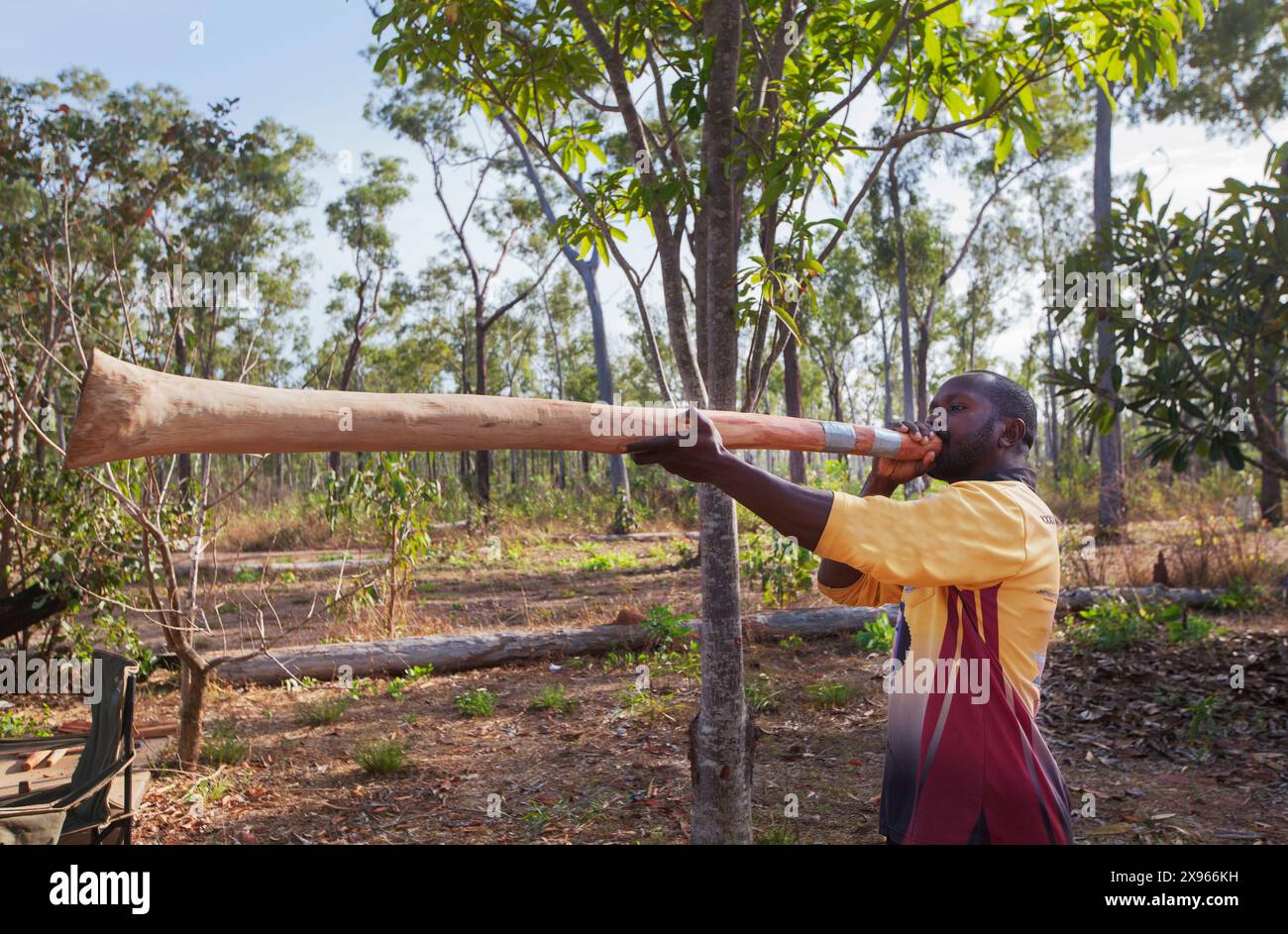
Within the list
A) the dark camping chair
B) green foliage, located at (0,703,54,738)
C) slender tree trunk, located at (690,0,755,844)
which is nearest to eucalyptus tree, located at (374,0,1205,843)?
slender tree trunk, located at (690,0,755,844)

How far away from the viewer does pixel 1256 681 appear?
542 cm

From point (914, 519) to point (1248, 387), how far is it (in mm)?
4966

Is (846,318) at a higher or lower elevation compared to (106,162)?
higher

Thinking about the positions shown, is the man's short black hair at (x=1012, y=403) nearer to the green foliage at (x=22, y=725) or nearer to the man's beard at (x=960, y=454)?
the man's beard at (x=960, y=454)

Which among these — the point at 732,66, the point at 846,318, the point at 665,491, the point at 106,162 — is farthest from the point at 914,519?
the point at 846,318

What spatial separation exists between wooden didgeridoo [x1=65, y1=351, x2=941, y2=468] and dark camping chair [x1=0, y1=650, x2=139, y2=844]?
2004mm

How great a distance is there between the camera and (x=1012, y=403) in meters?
1.97

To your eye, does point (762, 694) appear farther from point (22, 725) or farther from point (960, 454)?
point (22, 725)

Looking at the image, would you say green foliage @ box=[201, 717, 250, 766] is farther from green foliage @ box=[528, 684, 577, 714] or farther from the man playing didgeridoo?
the man playing didgeridoo

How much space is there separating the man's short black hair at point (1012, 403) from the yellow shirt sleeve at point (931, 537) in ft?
0.90

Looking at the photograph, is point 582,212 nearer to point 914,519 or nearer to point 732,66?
point 732,66

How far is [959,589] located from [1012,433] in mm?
370
